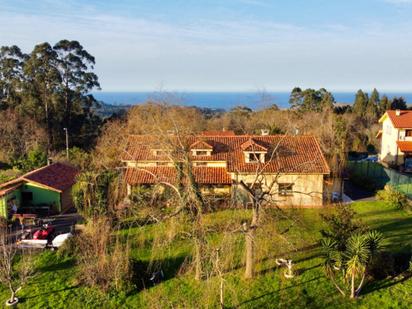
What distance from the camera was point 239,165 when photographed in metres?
26.7

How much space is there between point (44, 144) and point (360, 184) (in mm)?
31931

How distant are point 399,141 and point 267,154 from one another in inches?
731

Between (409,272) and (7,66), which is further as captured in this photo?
(7,66)

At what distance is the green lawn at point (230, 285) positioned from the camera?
1448 centimetres

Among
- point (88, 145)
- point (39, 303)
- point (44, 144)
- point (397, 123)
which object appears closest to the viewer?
point (39, 303)

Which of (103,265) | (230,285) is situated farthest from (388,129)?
(103,265)

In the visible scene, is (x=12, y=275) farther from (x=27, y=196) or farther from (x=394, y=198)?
(x=394, y=198)

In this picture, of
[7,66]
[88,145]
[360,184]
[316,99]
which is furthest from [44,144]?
[316,99]

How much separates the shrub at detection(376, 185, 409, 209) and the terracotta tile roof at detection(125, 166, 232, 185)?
10467 mm

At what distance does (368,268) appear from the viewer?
15977 millimetres

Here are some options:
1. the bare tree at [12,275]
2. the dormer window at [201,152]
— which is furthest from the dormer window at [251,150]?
the bare tree at [12,275]

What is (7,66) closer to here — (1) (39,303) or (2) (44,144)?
(2) (44,144)

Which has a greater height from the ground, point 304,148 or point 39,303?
point 304,148

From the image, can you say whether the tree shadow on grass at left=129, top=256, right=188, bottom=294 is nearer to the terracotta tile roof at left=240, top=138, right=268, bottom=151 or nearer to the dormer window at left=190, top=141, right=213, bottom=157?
the terracotta tile roof at left=240, top=138, right=268, bottom=151
